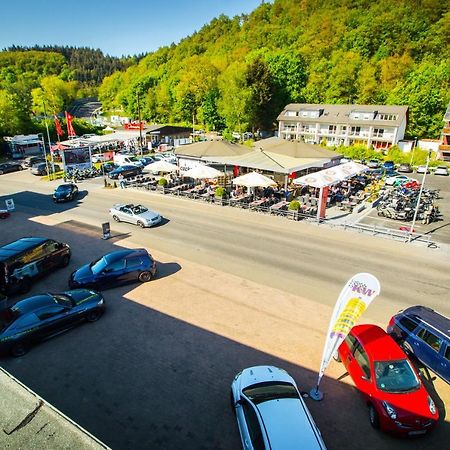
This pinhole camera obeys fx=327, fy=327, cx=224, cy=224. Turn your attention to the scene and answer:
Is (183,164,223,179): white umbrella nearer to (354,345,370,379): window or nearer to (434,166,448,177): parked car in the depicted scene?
(354,345,370,379): window

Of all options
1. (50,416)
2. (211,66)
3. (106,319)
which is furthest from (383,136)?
(50,416)

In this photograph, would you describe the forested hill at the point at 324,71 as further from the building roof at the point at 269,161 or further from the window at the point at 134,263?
the window at the point at 134,263

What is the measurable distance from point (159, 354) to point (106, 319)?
302cm

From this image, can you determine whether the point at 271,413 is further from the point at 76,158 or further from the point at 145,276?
the point at 76,158

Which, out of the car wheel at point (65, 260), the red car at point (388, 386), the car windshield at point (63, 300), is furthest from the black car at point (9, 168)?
the red car at point (388, 386)

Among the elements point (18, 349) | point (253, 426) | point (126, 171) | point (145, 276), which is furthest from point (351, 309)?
point (126, 171)

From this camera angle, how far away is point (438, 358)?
8.95 m

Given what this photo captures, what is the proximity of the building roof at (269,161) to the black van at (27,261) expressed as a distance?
16388mm

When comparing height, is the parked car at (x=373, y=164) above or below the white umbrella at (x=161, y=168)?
below

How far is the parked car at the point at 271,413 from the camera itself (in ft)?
20.5

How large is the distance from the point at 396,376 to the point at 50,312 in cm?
1044

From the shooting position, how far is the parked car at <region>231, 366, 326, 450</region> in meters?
6.26

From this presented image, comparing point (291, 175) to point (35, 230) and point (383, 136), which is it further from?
point (383, 136)

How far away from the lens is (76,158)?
1433 inches
